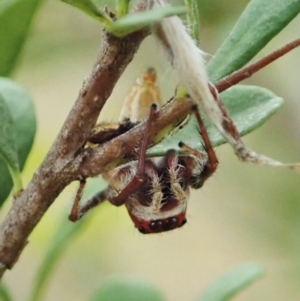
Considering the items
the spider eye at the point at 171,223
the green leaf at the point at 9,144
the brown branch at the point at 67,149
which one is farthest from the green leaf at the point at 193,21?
the spider eye at the point at 171,223

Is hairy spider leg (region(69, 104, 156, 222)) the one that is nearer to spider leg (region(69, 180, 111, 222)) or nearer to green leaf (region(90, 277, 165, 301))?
spider leg (region(69, 180, 111, 222))

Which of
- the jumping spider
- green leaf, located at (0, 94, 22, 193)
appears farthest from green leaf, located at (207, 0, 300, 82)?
green leaf, located at (0, 94, 22, 193)

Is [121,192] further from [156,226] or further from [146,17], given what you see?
[146,17]

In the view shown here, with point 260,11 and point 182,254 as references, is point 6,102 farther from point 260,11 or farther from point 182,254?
point 182,254

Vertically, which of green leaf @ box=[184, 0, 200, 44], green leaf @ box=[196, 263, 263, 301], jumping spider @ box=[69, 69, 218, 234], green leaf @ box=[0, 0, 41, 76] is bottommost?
green leaf @ box=[196, 263, 263, 301]

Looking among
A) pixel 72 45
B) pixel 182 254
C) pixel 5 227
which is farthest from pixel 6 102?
pixel 182 254

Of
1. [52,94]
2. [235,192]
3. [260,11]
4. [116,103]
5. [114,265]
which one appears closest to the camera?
[260,11]
